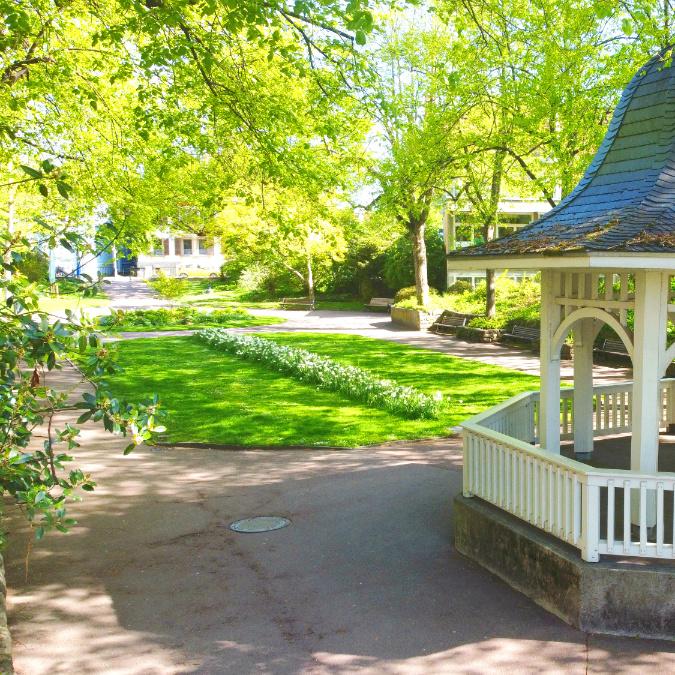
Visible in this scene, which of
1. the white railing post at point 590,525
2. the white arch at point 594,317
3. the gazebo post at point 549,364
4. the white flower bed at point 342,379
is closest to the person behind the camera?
the white railing post at point 590,525

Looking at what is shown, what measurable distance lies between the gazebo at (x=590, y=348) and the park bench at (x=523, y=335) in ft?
55.1

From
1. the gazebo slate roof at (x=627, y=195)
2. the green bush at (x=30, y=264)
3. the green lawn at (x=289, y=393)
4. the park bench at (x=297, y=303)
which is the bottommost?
the green lawn at (x=289, y=393)

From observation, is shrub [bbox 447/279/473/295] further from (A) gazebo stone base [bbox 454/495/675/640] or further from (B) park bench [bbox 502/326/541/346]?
(A) gazebo stone base [bbox 454/495/675/640]

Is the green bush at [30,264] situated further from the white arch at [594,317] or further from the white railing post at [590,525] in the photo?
the white arch at [594,317]

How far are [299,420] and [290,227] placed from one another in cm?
446

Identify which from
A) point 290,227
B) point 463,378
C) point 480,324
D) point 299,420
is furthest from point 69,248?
point 480,324

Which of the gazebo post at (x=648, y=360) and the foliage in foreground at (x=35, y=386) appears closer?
the foliage in foreground at (x=35, y=386)

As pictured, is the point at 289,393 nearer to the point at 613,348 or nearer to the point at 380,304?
the point at 613,348

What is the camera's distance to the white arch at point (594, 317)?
24.6 feet

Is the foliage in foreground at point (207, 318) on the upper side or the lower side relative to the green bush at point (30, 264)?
lower

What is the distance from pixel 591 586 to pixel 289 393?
13.2 m

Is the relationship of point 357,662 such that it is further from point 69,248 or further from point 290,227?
point 290,227

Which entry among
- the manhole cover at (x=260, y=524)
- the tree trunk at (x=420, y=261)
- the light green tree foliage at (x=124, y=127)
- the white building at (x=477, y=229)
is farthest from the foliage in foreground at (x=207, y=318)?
the manhole cover at (x=260, y=524)

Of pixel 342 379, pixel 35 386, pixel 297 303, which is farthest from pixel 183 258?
pixel 35 386
